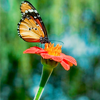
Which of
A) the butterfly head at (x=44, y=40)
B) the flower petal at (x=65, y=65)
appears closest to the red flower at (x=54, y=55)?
the flower petal at (x=65, y=65)

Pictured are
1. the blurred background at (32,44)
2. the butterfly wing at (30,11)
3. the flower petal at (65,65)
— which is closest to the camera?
the flower petal at (65,65)

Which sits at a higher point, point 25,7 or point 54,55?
point 25,7

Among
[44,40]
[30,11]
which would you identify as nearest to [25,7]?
[30,11]

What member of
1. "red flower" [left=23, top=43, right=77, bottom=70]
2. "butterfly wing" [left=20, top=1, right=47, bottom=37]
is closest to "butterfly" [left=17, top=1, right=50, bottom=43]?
"butterfly wing" [left=20, top=1, right=47, bottom=37]

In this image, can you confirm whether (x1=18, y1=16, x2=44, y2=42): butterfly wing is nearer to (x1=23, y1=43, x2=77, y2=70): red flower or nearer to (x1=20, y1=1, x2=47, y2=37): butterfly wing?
(x1=20, y1=1, x2=47, y2=37): butterfly wing

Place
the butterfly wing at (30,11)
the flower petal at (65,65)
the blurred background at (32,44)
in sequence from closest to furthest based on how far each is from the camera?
the flower petal at (65,65) < the butterfly wing at (30,11) < the blurred background at (32,44)

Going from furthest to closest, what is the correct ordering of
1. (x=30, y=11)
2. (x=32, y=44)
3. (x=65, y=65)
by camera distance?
(x=32, y=44) → (x=30, y=11) → (x=65, y=65)

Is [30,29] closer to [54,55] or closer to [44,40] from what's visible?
[44,40]

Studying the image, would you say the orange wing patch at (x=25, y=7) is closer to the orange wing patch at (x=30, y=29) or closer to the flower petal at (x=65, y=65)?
the orange wing patch at (x=30, y=29)
